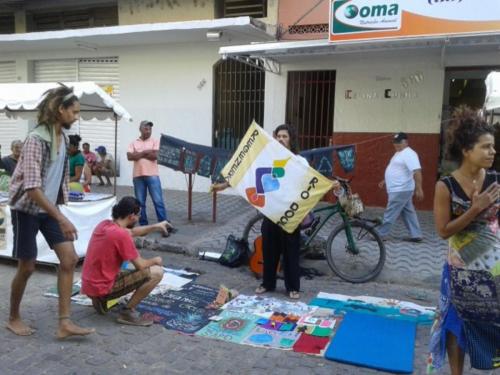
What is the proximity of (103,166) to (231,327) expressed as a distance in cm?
905

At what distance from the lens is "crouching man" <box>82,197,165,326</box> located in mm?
4164

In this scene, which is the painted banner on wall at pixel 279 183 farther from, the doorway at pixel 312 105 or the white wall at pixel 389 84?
the doorway at pixel 312 105

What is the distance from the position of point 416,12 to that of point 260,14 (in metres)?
4.38

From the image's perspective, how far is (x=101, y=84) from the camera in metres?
12.8

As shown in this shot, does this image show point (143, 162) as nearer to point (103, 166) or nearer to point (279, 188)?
point (279, 188)

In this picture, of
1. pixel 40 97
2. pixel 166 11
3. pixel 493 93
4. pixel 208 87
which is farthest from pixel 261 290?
pixel 166 11

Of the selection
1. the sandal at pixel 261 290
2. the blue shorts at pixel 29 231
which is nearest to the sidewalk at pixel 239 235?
the sandal at pixel 261 290

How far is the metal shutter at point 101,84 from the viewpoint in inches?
499

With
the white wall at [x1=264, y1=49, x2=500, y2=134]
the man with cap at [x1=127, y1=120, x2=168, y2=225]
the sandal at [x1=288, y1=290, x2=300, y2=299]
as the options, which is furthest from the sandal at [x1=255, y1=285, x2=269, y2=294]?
the white wall at [x1=264, y1=49, x2=500, y2=134]

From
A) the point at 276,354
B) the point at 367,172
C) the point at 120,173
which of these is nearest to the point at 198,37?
the point at 120,173

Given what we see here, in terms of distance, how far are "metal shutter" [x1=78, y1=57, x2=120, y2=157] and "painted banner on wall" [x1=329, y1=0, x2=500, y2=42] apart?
22.0ft

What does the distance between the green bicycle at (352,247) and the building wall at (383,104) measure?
4193 millimetres

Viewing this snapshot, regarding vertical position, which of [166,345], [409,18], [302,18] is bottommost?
[166,345]

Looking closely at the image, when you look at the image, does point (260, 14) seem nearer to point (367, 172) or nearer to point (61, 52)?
point (367, 172)
